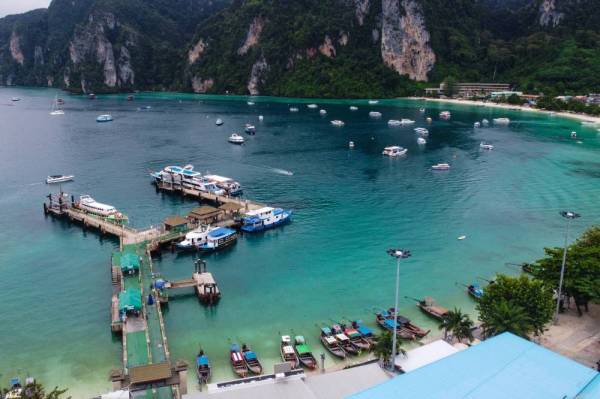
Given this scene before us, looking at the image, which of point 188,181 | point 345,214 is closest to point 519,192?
point 345,214

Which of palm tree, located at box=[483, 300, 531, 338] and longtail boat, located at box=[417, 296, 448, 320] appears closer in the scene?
palm tree, located at box=[483, 300, 531, 338]

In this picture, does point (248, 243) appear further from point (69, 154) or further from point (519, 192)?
point (69, 154)

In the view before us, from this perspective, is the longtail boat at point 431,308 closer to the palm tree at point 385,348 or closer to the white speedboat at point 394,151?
the palm tree at point 385,348

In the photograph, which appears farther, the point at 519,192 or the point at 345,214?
the point at 519,192

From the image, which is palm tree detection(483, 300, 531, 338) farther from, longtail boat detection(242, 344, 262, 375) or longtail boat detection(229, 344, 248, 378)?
longtail boat detection(229, 344, 248, 378)

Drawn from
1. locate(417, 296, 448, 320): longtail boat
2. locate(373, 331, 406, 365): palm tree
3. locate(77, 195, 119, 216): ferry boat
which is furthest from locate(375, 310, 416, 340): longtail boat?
locate(77, 195, 119, 216): ferry boat

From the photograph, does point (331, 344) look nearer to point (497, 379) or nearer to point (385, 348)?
point (385, 348)
